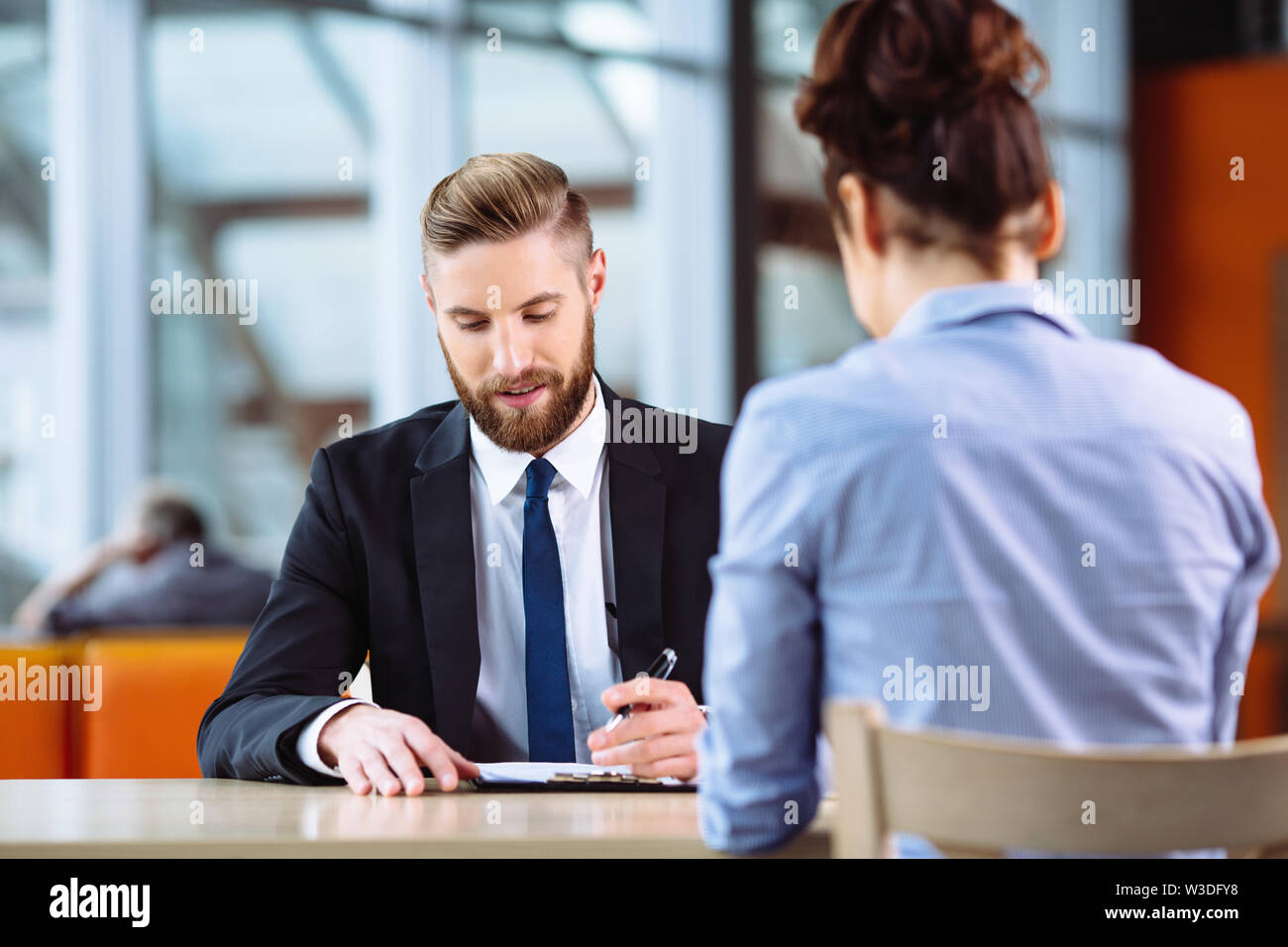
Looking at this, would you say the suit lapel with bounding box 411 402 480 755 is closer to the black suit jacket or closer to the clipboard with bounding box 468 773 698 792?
the black suit jacket

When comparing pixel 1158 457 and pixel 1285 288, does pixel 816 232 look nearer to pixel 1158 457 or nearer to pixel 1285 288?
pixel 1285 288

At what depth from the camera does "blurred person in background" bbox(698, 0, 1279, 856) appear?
3.76ft

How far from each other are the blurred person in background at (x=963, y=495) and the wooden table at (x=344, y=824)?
106 millimetres

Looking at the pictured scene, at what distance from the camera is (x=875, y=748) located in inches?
42.1

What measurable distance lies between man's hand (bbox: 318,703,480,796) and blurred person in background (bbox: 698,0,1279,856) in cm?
43

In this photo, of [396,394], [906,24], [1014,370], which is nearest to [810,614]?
[1014,370]

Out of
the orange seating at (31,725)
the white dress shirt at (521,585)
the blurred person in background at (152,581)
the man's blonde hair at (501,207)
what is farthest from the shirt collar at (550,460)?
the blurred person in background at (152,581)

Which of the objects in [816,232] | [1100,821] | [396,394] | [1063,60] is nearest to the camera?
[1100,821]

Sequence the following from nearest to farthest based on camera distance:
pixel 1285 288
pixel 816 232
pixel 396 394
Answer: pixel 396 394
pixel 816 232
pixel 1285 288

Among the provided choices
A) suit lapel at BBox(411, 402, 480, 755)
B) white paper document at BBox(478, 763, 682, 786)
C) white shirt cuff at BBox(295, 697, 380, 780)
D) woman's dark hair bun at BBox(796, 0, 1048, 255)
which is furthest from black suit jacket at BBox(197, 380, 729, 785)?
woman's dark hair bun at BBox(796, 0, 1048, 255)

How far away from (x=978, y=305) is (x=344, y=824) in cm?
75

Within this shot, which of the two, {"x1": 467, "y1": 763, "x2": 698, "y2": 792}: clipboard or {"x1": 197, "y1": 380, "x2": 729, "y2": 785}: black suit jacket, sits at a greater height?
{"x1": 197, "y1": 380, "x2": 729, "y2": 785}: black suit jacket

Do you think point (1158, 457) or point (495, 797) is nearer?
point (1158, 457)
